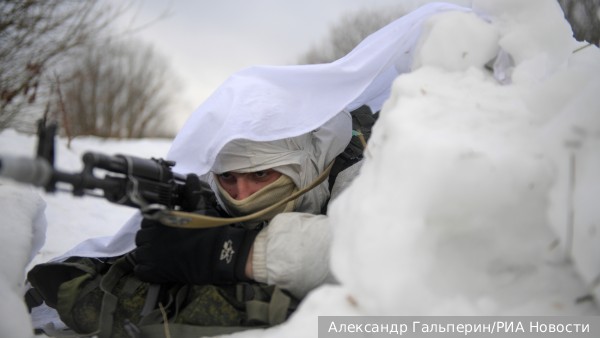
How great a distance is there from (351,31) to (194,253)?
1394 cm

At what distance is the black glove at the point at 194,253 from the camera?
1250 millimetres

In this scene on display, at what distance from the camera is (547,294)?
0.79m

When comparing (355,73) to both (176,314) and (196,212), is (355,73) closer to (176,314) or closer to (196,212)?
(196,212)

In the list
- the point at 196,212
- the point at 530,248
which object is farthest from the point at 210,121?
the point at 530,248

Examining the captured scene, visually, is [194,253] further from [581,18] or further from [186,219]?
[581,18]

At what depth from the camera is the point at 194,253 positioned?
4.10ft

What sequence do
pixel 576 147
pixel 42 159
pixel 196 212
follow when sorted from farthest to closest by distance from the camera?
pixel 196 212 → pixel 42 159 → pixel 576 147

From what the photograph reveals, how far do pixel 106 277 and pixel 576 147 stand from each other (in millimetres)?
1346

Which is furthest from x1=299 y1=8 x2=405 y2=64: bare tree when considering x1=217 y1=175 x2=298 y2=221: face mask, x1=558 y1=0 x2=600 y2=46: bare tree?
x1=217 y1=175 x2=298 y2=221: face mask

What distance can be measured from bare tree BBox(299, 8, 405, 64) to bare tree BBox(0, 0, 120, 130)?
9.02 m

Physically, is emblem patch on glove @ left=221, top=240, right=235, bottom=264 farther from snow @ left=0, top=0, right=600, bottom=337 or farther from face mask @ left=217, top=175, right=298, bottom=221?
snow @ left=0, top=0, right=600, bottom=337

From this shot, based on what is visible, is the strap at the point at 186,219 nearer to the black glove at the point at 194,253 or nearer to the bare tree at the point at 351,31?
Answer: the black glove at the point at 194,253

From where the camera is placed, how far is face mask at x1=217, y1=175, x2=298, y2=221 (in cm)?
149

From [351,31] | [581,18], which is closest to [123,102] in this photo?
[351,31]
